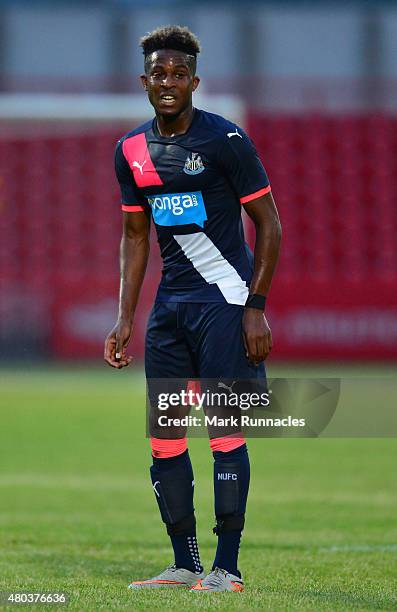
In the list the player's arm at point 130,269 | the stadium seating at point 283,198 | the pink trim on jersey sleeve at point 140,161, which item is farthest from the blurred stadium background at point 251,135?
the pink trim on jersey sleeve at point 140,161

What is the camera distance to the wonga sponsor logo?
4.39 metres

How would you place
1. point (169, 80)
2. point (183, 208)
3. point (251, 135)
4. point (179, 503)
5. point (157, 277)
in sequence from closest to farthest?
point (169, 80), point (183, 208), point (179, 503), point (157, 277), point (251, 135)

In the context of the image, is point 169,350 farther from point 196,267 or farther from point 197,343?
point 196,267

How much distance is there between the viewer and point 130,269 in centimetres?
468

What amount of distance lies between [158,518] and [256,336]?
2482 mm

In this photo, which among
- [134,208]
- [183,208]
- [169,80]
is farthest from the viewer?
[134,208]

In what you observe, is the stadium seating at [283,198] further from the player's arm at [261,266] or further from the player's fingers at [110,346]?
the player's arm at [261,266]

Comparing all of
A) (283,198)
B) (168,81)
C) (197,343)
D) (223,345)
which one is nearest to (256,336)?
(223,345)

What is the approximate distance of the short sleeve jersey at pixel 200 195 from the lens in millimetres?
4336

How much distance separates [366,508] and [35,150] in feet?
44.5

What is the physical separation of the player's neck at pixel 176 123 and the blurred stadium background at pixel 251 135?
7.61 meters

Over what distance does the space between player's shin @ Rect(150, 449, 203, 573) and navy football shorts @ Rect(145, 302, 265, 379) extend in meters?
0.36

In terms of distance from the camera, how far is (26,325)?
16125 mm

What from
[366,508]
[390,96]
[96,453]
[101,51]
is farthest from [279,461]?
[101,51]
